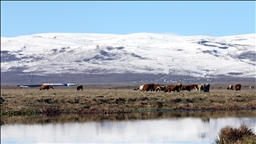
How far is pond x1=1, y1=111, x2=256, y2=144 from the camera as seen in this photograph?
3297 centimetres

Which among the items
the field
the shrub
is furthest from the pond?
the field

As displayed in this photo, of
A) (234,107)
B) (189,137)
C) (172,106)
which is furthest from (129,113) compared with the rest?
(189,137)

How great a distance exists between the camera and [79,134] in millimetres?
35625

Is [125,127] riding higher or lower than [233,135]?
higher

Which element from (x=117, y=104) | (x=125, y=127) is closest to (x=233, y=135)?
(x=125, y=127)

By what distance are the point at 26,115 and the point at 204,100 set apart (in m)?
15.0

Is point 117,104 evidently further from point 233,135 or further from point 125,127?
point 233,135

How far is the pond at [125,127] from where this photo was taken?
108ft

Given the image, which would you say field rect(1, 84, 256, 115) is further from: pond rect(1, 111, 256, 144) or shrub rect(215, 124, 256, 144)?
shrub rect(215, 124, 256, 144)

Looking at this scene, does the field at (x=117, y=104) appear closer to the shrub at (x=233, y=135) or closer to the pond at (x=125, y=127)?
the pond at (x=125, y=127)

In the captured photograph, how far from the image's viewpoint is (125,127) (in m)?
38.1

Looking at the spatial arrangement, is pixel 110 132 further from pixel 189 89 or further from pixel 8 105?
pixel 189 89

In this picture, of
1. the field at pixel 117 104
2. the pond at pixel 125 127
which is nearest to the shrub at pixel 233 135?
the pond at pixel 125 127

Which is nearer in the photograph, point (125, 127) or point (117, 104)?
point (125, 127)
